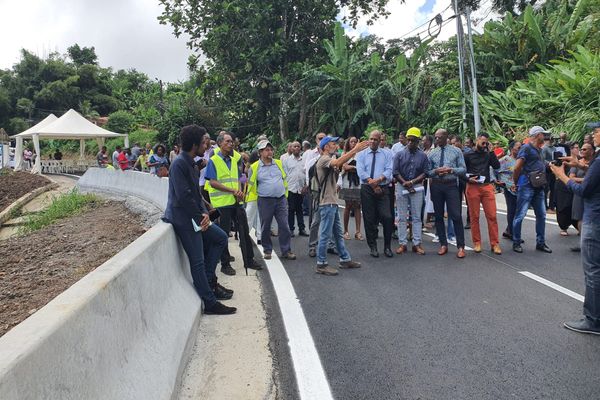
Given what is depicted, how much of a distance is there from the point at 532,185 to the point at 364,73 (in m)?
14.7

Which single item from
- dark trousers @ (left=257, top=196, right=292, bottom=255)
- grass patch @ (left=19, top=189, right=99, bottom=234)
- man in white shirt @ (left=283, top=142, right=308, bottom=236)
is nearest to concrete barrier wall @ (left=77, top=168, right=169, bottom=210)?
grass patch @ (left=19, top=189, right=99, bottom=234)

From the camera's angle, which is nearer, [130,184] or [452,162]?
[452,162]

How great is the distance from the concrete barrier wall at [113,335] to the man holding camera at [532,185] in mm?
5813

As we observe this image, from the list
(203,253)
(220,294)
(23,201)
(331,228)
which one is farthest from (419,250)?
(23,201)

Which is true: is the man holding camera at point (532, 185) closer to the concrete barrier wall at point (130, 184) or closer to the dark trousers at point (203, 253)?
the dark trousers at point (203, 253)

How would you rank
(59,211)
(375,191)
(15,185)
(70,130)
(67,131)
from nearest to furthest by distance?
(375,191) → (59,211) → (15,185) → (67,131) → (70,130)

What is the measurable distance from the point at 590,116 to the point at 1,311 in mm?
15896

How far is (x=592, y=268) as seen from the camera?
15.7 ft

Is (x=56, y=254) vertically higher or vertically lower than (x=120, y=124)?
lower

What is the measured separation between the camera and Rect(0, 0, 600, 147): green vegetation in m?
18.3

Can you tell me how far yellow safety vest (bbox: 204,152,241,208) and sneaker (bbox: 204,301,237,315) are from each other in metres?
2.19

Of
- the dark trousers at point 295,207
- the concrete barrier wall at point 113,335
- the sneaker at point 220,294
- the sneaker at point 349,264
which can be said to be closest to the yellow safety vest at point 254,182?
the sneaker at point 349,264

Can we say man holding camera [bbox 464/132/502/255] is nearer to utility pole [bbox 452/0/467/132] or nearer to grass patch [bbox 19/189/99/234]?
utility pole [bbox 452/0/467/132]

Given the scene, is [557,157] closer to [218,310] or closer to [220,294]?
[220,294]
